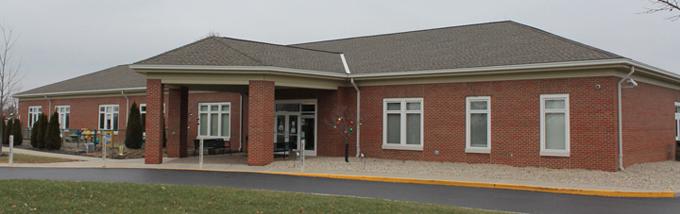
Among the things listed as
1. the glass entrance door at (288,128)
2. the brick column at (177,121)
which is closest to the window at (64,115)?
the brick column at (177,121)

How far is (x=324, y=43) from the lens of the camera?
30516 millimetres

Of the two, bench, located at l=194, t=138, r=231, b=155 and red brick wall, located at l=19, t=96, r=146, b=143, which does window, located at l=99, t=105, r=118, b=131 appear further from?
bench, located at l=194, t=138, r=231, b=155

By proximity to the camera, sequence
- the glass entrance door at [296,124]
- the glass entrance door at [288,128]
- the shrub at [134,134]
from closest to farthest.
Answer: the glass entrance door at [296,124] → the glass entrance door at [288,128] → the shrub at [134,134]

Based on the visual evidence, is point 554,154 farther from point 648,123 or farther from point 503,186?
point 648,123

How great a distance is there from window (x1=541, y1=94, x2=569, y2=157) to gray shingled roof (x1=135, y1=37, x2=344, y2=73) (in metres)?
7.75

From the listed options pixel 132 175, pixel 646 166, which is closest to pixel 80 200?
pixel 132 175

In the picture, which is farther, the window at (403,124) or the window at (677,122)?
the window at (677,122)

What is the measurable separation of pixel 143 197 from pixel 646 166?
52.8ft

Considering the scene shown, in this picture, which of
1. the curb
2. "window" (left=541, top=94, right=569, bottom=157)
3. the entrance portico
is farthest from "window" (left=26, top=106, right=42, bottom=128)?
"window" (left=541, top=94, right=569, bottom=157)

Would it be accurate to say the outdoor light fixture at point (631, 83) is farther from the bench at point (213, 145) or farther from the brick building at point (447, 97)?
the bench at point (213, 145)

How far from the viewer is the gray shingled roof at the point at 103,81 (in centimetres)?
3397

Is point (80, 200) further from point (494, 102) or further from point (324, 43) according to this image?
point (324, 43)

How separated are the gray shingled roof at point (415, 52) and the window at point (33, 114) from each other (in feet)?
72.1

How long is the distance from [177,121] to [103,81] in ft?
49.2
